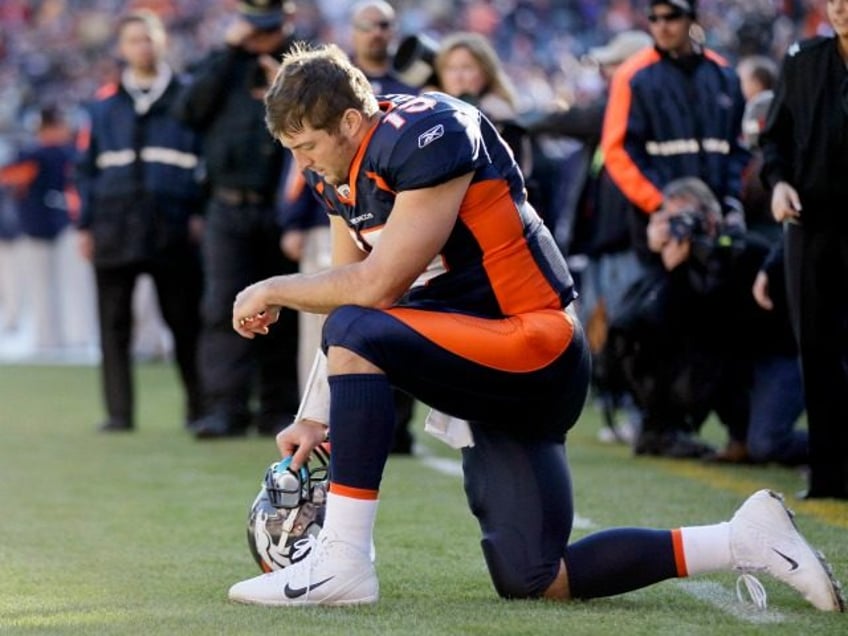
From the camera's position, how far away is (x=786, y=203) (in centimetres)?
675

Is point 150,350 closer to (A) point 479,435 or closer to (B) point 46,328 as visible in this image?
(B) point 46,328

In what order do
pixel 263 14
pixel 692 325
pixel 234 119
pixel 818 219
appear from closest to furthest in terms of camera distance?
pixel 818 219
pixel 692 325
pixel 263 14
pixel 234 119

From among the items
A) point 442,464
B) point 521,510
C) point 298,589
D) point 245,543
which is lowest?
point 442,464

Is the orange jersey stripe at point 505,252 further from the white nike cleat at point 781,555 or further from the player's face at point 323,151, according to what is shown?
the white nike cleat at point 781,555

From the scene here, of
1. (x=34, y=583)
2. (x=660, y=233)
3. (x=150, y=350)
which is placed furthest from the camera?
(x=150, y=350)

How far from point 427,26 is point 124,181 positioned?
15802 mm

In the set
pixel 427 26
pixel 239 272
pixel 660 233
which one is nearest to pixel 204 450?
pixel 239 272

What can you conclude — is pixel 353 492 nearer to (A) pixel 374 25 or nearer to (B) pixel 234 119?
(A) pixel 374 25

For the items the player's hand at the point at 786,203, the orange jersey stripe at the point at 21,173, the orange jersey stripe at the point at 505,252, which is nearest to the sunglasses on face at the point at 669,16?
the player's hand at the point at 786,203

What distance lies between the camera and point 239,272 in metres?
10.1

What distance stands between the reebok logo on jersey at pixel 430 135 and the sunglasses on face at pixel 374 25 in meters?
4.36

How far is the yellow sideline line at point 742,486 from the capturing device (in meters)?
6.53

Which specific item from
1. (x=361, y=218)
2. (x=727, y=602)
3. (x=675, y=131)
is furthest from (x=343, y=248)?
(x=675, y=131)

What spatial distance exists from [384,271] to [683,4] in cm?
467
